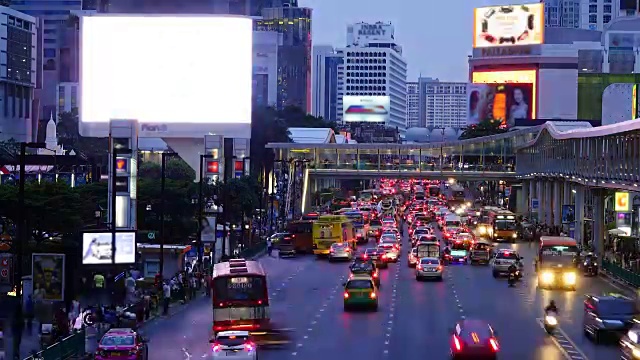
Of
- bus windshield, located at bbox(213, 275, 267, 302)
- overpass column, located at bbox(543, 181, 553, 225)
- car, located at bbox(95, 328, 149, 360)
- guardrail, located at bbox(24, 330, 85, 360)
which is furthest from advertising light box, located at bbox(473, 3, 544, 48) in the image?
car, located at bbox(95, 328, 149, 360)

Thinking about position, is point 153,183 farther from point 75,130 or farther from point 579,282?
point 75,130

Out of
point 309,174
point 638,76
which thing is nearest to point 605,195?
point 309,174

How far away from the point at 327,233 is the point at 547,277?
2436cm

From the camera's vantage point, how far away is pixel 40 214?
184 ft

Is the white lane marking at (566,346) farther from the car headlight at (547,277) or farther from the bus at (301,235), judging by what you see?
the bus at (301,235)

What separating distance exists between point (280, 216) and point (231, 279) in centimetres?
7417

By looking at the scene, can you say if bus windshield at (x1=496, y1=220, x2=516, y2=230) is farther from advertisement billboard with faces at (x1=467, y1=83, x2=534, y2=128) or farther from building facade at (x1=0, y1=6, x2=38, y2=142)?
building facade at (x1=0, y1=6, x2=38, y2=142)

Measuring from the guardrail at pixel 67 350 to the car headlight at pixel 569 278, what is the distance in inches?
1048

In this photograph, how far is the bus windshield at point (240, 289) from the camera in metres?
33.9

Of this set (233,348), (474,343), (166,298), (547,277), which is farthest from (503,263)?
(233,348)

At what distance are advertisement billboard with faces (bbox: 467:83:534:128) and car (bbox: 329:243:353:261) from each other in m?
109

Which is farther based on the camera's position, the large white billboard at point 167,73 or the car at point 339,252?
the car at point 339,252

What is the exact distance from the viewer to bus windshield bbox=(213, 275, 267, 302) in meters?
33.9

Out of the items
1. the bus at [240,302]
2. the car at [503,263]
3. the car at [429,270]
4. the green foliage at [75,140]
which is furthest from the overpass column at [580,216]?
the green foliage at [75,140]
